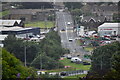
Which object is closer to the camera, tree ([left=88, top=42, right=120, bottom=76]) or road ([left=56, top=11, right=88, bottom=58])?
tree ([left=88, top=42, right=120, bottom=76])

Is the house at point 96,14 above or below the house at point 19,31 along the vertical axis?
above

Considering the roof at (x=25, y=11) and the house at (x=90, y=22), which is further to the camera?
the roof at (x=25, y=11)

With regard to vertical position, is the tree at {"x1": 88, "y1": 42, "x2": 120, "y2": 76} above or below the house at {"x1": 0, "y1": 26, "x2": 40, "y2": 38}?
below

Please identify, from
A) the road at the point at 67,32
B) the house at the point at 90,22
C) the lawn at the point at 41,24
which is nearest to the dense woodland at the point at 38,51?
the road at the point at 67,32

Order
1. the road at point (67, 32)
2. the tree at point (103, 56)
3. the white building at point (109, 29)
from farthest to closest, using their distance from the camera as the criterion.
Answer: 1. the road at point (67, 32)
2. the white building at point (109, 29)
3. the tree at point (103, 56)

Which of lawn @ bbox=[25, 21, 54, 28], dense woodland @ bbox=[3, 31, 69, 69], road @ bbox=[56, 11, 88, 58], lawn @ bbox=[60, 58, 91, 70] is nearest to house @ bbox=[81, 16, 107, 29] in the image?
road @ bbox=[56, 11, 88, 58]

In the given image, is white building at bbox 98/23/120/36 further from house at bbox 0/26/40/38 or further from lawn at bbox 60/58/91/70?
house at bbox 0/26/40/38

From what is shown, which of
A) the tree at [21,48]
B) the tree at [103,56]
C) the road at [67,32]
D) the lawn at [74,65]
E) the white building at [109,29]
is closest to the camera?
the tree at [103,56]

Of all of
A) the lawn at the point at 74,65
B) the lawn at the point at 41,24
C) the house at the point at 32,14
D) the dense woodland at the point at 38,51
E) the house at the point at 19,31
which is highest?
the house at the point at 32,14

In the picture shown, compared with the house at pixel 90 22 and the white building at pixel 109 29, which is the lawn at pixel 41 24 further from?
the white building at pixel 109 29
